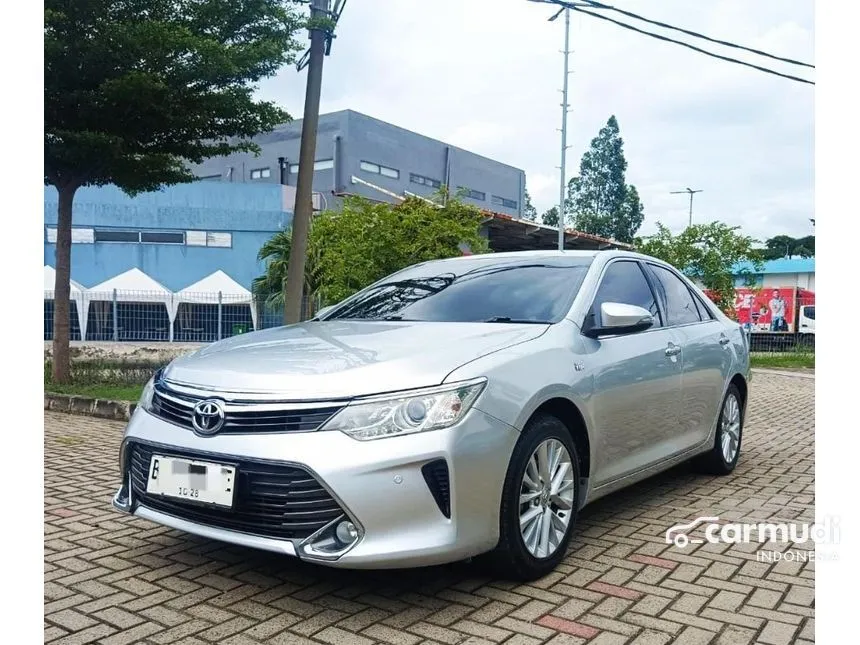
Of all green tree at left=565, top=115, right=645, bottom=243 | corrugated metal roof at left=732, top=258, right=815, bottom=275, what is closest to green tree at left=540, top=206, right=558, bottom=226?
green tree at left=565, top=115, right=645, bottom=243

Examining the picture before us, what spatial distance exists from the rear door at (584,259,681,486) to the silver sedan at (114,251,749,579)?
0.6 inches

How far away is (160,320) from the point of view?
703 inches

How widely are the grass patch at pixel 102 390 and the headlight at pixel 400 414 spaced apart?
6191 mm

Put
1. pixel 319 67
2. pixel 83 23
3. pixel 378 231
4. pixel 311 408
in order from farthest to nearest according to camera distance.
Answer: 1. pixel 378 231
2. pixel 83 23
3. pixel 319 67
4. pixel 311 408

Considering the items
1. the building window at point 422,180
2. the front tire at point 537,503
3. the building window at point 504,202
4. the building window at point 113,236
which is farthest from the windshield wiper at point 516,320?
the building window at point 504,202

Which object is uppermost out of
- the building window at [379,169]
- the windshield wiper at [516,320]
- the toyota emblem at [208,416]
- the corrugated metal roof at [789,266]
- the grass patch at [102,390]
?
the building window at [379,169]

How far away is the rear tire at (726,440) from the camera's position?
5.40 metres

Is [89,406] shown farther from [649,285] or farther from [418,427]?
[418,427]

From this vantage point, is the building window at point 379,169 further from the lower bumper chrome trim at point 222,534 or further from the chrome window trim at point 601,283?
the lower bumper chrome trim at point 222,534

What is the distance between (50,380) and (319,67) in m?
5.59

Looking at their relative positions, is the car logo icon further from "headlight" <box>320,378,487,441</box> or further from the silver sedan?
"headlight" <box>320,378,487,441</box>

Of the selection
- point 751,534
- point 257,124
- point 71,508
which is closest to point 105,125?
point 257,124

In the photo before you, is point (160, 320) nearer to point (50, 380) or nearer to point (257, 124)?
point (50, 380)

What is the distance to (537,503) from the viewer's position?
3.35 m
